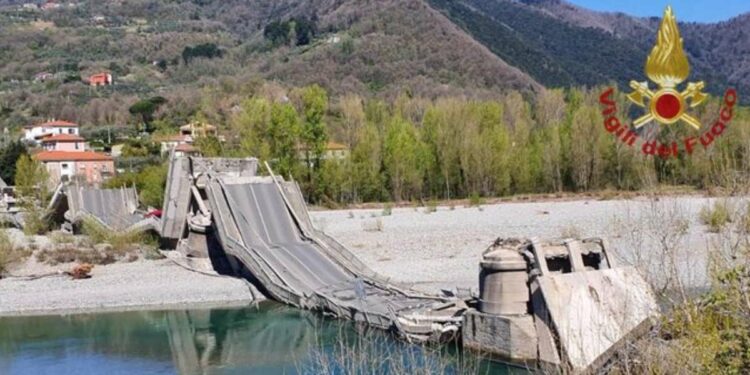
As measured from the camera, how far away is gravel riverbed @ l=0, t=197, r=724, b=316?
71.2ft

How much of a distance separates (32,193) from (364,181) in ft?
68.0

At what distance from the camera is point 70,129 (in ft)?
272

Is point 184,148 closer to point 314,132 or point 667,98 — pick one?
point 314,132

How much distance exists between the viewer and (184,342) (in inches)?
719

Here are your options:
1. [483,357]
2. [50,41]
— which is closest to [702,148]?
[483,357]

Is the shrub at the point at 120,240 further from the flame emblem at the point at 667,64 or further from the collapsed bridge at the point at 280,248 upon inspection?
the flame emblem at the point at 667,64

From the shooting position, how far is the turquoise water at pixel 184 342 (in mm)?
15570

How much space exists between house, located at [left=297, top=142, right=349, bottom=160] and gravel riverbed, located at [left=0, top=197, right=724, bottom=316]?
1284cm

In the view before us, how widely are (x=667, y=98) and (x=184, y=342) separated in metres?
24.8

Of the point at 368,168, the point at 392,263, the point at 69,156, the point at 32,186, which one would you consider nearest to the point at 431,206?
the point at 368,168

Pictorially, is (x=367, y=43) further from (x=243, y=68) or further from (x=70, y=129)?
(x=70, y=129)

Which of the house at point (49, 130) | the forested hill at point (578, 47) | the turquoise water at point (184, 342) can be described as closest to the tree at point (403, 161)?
the turquoise water at point (184, 342)

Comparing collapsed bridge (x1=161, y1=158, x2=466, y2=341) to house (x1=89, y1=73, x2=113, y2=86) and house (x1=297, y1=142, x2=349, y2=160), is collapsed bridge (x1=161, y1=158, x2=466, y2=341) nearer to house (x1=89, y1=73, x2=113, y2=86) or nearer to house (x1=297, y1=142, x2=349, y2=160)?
house (x1=297, y1=142, x2=349, y2=160)

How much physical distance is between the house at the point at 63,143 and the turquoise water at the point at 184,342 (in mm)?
55778
